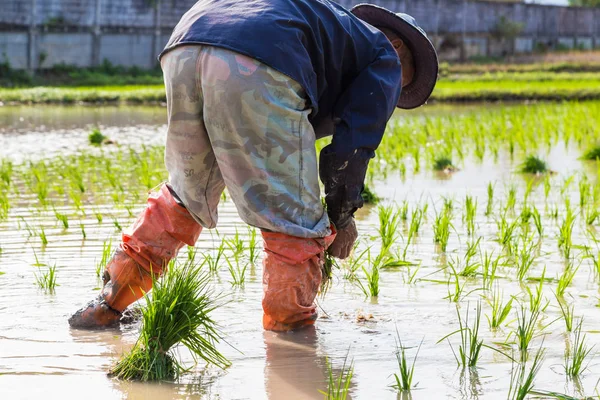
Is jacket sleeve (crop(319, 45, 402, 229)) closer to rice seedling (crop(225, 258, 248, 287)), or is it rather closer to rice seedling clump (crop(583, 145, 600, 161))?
rice seedling (crop(225, 258, 248, 287))

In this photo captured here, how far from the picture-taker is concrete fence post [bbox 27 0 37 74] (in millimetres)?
21297

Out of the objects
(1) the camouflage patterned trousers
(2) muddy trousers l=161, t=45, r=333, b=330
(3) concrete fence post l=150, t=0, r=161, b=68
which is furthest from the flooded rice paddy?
(3) concrete fence post l=150, t=0, r=161, b=68

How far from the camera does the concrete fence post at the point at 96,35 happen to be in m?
22.2

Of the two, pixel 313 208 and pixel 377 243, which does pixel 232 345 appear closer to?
pixel 313 208

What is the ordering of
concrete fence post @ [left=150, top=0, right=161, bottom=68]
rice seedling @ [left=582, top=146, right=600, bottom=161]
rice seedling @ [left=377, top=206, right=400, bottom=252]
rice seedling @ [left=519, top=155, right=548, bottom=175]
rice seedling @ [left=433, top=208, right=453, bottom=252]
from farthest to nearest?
concrete fence post @ [left=150, top=0, right=161, bottom=68] → rice seedling @ [left=582, top=146, right=600, bottom=161] → rice seedling @ [left=519, top=155, right=548, bottom=175] → rice seedling @ [left=433, top=208, right=453, bottom=252] → rice seedling @ [left=377, top=206, right=400, bottom=252]

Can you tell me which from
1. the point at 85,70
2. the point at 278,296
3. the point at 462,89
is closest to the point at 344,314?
the point at 278,296

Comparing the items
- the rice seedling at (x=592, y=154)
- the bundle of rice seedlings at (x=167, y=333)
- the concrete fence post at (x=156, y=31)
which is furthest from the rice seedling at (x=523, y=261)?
the concrete fence post at (x=156, y=31)

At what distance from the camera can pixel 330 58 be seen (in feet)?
9.29

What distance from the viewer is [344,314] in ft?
10.5

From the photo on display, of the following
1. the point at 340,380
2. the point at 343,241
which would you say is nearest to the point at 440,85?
the point at 343,241

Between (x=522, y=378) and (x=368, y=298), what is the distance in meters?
1.05

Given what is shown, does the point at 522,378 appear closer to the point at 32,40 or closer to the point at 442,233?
the point at 442,233

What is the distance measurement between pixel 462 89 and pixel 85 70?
9.01 m

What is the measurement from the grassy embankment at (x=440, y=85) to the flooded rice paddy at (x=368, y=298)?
10.5 m
